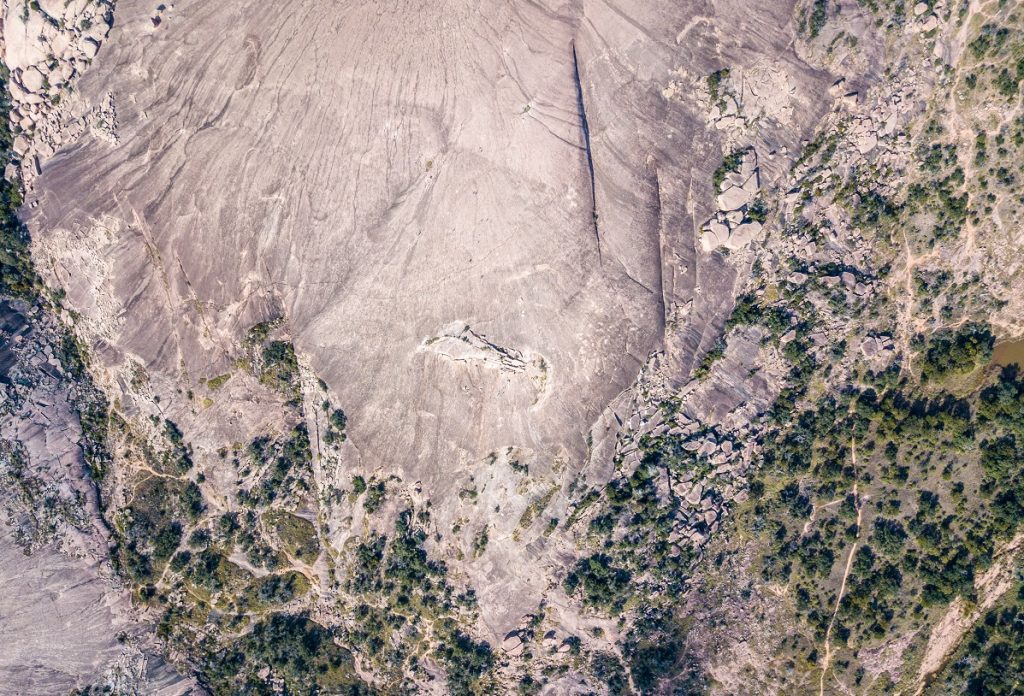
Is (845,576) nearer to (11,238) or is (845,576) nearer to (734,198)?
(734,198)

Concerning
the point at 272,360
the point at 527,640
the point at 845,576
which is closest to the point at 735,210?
the point at 845,576

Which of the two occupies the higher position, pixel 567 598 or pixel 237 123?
pixel 237 123

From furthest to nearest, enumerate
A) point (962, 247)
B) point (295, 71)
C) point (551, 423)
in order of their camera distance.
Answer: point (962, 247) < point (551, 423) < point (295, 71)

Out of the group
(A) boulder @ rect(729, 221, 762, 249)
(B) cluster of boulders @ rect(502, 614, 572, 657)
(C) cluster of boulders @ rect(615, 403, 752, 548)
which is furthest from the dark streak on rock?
(B) cluster of boulders @ rect(502, 614, 572, 657)

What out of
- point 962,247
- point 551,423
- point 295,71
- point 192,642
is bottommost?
point 192,642

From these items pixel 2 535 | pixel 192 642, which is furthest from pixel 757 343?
pixel 2 535

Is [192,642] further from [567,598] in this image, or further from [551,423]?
[551,423]

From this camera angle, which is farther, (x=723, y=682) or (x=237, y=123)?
(x=723, y=682)

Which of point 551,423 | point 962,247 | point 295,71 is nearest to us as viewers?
point 295,71
